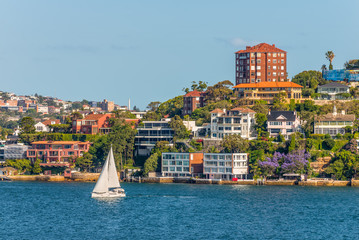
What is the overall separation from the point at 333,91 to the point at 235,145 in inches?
1226

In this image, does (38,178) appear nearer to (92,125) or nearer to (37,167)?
(37,167)

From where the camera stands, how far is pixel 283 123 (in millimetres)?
125125

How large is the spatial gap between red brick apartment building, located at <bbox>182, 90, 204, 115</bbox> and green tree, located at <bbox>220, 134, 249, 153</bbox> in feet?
95.0

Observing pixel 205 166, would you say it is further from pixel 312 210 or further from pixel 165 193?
pixel 312 210

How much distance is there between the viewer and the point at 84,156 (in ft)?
426

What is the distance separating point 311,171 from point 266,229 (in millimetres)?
40988

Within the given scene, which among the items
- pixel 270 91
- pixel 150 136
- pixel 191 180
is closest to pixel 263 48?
pixel 270 91

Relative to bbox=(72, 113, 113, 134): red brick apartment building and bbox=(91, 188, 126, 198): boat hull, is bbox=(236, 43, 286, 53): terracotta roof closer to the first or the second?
bbox=(72, 113, 113, 134): red brick apartment building

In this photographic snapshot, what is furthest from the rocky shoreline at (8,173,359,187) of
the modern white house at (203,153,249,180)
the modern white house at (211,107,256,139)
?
the modern white house at (211,107,256,139)

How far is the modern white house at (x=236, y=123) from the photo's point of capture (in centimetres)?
12769

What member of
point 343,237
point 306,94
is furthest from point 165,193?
point 306,94

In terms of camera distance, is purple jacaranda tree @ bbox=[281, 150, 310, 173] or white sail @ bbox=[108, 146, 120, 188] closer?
white sail @ bbox=[108, 146, 120, 188]

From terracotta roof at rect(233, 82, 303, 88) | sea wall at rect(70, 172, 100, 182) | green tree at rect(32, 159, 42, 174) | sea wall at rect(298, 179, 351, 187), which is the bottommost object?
sea wall at rect(298, 179, 351, 187)

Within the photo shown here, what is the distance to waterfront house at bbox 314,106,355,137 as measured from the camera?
403 feet
